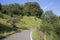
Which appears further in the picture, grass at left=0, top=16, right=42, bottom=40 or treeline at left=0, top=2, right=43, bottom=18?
treeline at left=0, top=2, right=43, bottom=18

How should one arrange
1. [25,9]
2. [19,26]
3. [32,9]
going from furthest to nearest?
[32,9], [25,9], [19,26]

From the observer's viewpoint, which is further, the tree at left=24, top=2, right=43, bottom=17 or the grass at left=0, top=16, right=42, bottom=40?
the tree at left=24, top=2, right=43, bottom=17

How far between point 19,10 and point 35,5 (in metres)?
21.4

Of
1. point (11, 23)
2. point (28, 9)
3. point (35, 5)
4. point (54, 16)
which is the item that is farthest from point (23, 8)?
point (54, 16)

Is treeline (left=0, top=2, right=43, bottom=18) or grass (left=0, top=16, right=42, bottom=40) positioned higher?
treeline (left=0, top=2, right=43, bottom=18)

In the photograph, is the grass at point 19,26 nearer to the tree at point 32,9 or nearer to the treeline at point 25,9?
the treeline at point 25,9

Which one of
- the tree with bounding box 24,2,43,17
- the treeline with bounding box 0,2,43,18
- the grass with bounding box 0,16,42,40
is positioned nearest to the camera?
the grass with bounding box 0,16,42,40

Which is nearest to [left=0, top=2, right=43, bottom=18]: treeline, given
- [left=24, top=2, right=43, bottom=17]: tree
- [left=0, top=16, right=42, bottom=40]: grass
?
[left=24, top=2, right=43, bottom=17]: tree

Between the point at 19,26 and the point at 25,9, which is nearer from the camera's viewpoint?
the point at 19,26

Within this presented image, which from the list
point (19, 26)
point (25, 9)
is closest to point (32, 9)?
point (25, 9)

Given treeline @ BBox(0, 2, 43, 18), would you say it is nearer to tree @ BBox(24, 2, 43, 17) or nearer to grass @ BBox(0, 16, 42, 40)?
tree @ BBox(24, 2, 43, 17)

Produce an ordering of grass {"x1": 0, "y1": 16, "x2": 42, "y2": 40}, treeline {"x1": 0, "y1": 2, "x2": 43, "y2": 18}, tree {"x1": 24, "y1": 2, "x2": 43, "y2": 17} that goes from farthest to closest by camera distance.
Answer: tree {"x1": 24, "y1": 2, "x2": 43, "y2": 17} < treeline {"x1": 0, "y1": 2, "x2": 43, "y2": 18} < grass {"x1": 0, "y1": 16, "x2": 42, "y2": 40}

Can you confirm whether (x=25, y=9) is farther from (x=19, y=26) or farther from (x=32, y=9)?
(x=19, y=26)

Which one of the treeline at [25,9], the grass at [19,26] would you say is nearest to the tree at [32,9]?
the treeline at [25,9]
